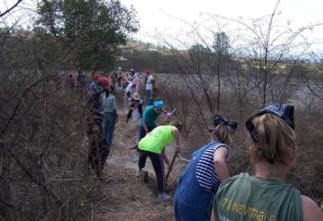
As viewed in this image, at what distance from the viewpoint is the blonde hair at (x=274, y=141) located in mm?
1854

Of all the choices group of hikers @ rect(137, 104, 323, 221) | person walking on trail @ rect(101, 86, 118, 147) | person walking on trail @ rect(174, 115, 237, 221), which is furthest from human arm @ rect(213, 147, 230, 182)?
person walking on trail @ rect(101, 86, 118, 147)

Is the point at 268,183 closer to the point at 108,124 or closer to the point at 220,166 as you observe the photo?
the point at 220,166

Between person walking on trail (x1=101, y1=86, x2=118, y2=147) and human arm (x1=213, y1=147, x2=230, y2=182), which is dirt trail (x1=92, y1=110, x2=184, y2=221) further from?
human arm (x1=213, y1=147, x2=230, y2=182)

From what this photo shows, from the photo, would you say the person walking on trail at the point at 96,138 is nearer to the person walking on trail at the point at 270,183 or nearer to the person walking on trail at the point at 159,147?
the person walking on trail at the point at 159,147

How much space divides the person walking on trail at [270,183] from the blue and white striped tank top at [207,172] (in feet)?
4.18

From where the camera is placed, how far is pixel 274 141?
186 centimetres

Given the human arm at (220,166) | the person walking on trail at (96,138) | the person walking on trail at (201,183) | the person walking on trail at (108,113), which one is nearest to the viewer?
the human arm at (220,166)

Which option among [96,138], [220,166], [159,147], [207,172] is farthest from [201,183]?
[96,138]

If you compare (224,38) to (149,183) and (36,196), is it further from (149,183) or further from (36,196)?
(36,196)

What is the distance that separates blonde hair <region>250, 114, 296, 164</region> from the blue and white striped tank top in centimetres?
138

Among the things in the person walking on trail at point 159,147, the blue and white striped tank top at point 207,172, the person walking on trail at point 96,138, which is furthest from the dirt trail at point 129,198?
the blue and white striped tank top at point 207,172

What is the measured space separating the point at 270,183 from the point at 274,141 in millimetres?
178

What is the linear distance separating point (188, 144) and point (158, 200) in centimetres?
417

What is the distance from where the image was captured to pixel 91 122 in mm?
6305
